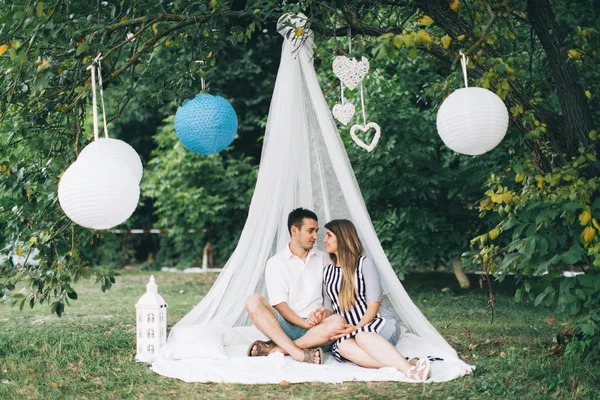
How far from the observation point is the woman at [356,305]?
3664 millimetres

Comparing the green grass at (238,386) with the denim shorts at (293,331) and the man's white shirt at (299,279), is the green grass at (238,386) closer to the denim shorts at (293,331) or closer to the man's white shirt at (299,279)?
the denim shorts at (293,331)

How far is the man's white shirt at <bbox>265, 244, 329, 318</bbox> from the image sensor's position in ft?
13.6

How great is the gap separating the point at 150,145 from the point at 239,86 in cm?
221

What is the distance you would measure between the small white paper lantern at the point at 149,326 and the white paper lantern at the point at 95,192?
142cm

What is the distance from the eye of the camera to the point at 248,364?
3.79 m

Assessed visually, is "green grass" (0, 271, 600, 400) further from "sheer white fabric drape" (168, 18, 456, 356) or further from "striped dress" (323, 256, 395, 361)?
"sheer white fabric drape" (168, 18, 456, 356)

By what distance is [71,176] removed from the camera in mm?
2746

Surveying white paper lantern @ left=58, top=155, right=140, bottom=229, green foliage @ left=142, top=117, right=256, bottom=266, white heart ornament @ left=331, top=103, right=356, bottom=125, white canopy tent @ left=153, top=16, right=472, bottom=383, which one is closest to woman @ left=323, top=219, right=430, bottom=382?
white canopy tent @ left=153, top=16, right=472, bottom=383

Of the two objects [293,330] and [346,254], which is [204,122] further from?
[293,330]

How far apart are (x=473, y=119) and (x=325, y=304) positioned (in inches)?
62.9

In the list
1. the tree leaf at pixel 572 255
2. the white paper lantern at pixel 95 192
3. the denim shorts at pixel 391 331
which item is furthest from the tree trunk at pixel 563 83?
the white paper lantern at pixel 95 192

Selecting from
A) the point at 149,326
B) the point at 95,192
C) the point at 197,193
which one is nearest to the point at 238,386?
the point at 149,326

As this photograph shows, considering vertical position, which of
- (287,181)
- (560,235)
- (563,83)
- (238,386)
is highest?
(563,83)

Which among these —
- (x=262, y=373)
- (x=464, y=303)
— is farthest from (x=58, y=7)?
(x=464, y=303)
